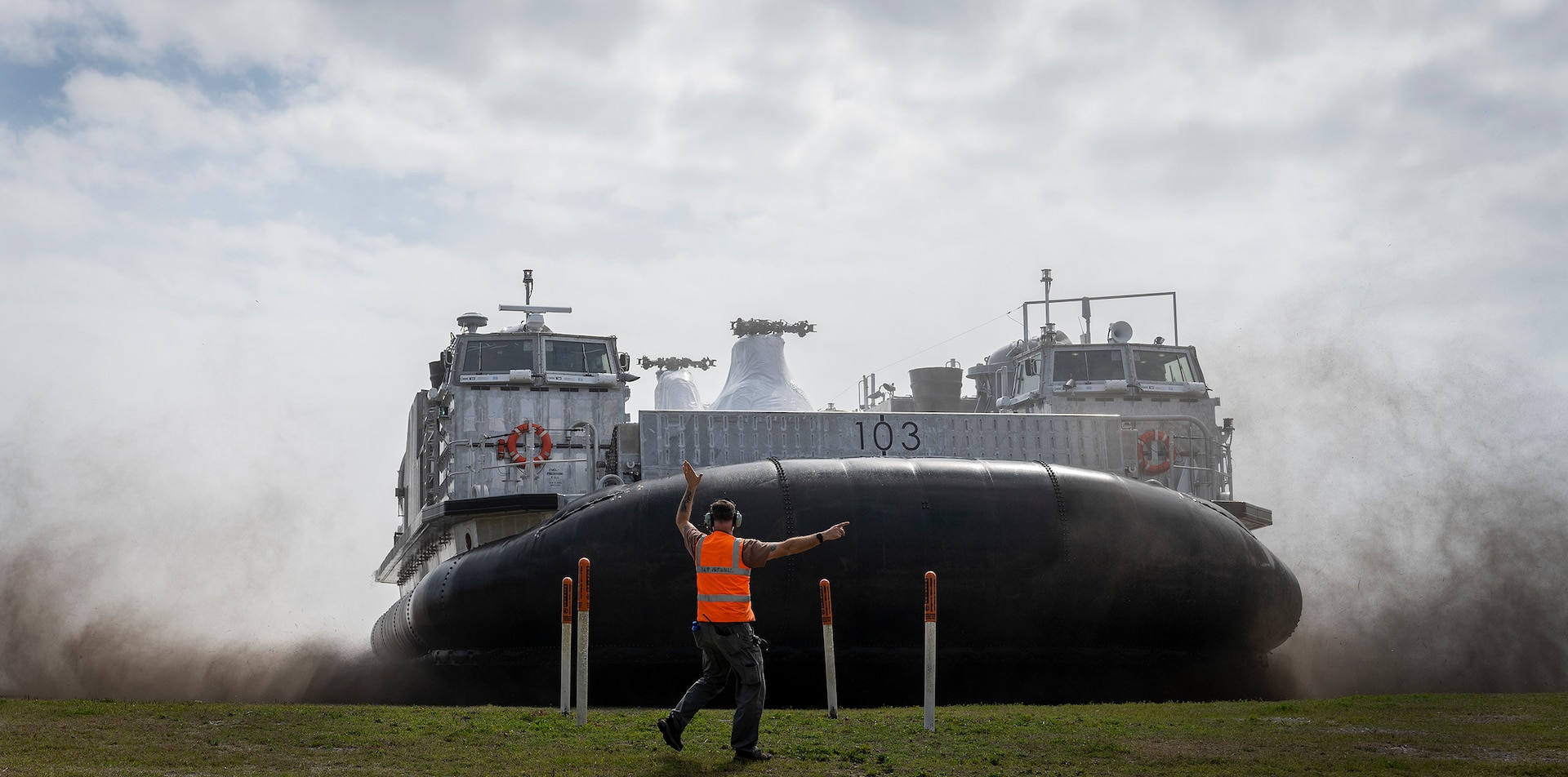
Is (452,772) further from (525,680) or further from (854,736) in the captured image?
(525,680)

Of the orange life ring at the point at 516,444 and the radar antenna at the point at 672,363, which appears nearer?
the orange life ring at the point at 516,444

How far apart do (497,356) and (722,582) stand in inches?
436

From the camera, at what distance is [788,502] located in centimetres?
1144

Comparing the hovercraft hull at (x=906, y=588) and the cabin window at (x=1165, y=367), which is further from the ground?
the cabin window at (x=1165, y=367)

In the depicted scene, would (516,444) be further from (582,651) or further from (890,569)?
(582,651)

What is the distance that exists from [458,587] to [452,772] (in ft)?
22.4

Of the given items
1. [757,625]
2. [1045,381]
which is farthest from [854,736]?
[1045,381]

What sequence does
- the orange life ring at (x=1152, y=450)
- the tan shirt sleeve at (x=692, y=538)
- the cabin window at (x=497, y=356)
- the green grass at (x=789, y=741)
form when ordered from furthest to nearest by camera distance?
the cabin window at (x=497, y=356)
the orange life ring at (x=1152, y=450)
the tan shirt sleeve at (x=692, y=538)
the green grass at (x=789, y=741)

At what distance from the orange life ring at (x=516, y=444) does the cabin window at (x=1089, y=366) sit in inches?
330

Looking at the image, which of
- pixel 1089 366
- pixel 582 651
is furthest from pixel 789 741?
pixel 1089 366

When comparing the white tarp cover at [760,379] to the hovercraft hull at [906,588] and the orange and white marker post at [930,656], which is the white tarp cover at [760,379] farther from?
the orange and white marker post at [930,656]

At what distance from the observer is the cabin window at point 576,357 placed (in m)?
17.0

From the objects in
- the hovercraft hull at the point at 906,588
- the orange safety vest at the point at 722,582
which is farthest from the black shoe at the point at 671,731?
the hovercraft hull at the point at 906,588

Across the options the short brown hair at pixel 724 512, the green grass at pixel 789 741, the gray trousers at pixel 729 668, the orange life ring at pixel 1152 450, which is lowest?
the green grass at pixel 789 741
